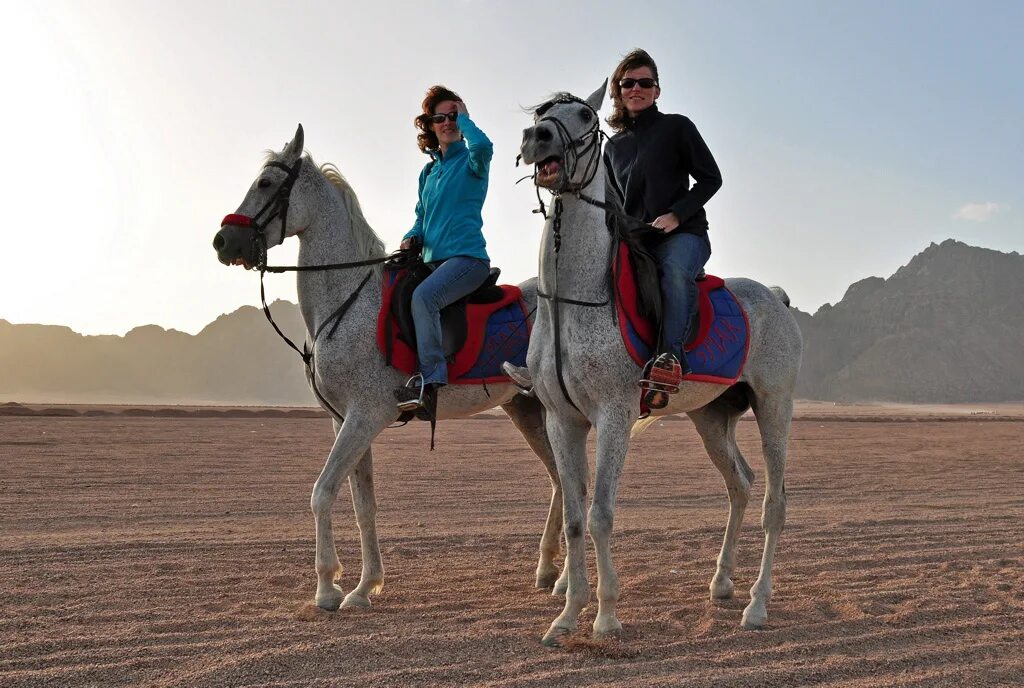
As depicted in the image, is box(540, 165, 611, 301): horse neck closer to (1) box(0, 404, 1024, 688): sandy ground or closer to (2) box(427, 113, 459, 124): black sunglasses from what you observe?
(2) box(427, 113, 459, 124): black sunglasses

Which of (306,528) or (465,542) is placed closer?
(465,542)

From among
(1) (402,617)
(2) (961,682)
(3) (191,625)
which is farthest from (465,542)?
(2) (961,682)

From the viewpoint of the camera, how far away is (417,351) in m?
6.90

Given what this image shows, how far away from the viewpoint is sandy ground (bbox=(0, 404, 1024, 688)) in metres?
5.12

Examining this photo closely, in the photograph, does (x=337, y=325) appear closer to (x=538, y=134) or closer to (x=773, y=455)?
(x=538, y=134)

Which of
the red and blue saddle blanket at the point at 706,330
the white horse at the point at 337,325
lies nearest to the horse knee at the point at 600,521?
the red and blue saddle blanket at the point at 706,330

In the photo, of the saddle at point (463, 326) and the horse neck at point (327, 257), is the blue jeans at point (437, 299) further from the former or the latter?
the horse neck at point (327, 257)

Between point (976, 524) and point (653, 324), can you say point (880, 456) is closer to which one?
point (976, 524)

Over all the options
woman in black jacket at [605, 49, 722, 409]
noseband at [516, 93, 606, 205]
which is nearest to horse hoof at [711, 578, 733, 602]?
woman in black jacket at [605, 49, 722, 409]

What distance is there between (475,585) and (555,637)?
1.99 m

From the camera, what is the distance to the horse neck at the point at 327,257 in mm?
7188

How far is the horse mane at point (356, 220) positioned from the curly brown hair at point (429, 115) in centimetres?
75

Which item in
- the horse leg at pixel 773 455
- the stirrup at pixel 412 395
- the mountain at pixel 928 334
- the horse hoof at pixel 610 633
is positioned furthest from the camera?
the mountain at pixel 928 334

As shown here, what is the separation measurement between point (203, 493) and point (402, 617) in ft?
29.1
